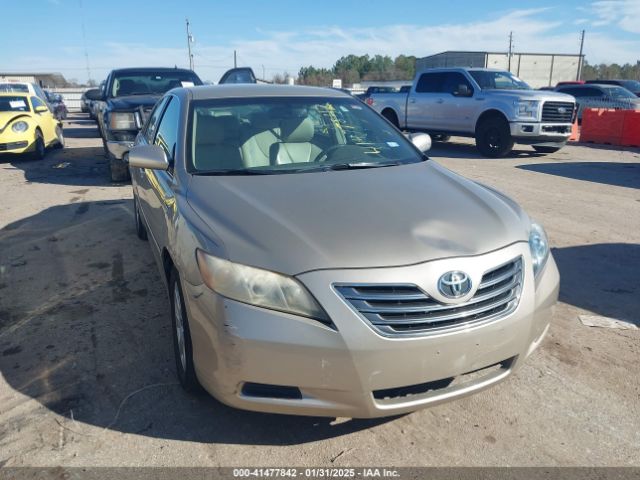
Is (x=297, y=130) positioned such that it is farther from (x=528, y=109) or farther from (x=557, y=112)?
(x=557, y=112)

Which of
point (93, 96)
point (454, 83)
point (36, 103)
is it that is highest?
point (454, 83)

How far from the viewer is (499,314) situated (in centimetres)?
232

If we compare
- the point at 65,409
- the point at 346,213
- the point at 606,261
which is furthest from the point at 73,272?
the point at 606,261

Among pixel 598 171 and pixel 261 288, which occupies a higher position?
pixel 261 288

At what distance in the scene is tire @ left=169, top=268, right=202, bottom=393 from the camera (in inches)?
104

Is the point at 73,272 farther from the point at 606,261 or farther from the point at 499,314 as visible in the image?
the point at 606,261

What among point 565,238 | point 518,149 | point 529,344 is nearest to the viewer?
point 529,344

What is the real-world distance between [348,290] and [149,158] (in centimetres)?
182

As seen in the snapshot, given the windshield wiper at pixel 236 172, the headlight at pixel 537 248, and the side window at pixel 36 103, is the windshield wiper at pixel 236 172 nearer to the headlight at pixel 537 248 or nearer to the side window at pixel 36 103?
the headlight at pixel 537 248

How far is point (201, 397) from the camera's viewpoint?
2775 millimetres

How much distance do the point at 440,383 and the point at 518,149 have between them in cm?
1273

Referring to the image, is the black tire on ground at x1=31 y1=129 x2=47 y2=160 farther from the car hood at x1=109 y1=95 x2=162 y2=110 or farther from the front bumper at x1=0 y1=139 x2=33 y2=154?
the car hood at x1=109 y1=95 x2=162 y2=110

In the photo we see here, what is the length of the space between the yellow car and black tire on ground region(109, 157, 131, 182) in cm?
381

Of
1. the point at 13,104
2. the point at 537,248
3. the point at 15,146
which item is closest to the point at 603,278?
the point at 537,248
